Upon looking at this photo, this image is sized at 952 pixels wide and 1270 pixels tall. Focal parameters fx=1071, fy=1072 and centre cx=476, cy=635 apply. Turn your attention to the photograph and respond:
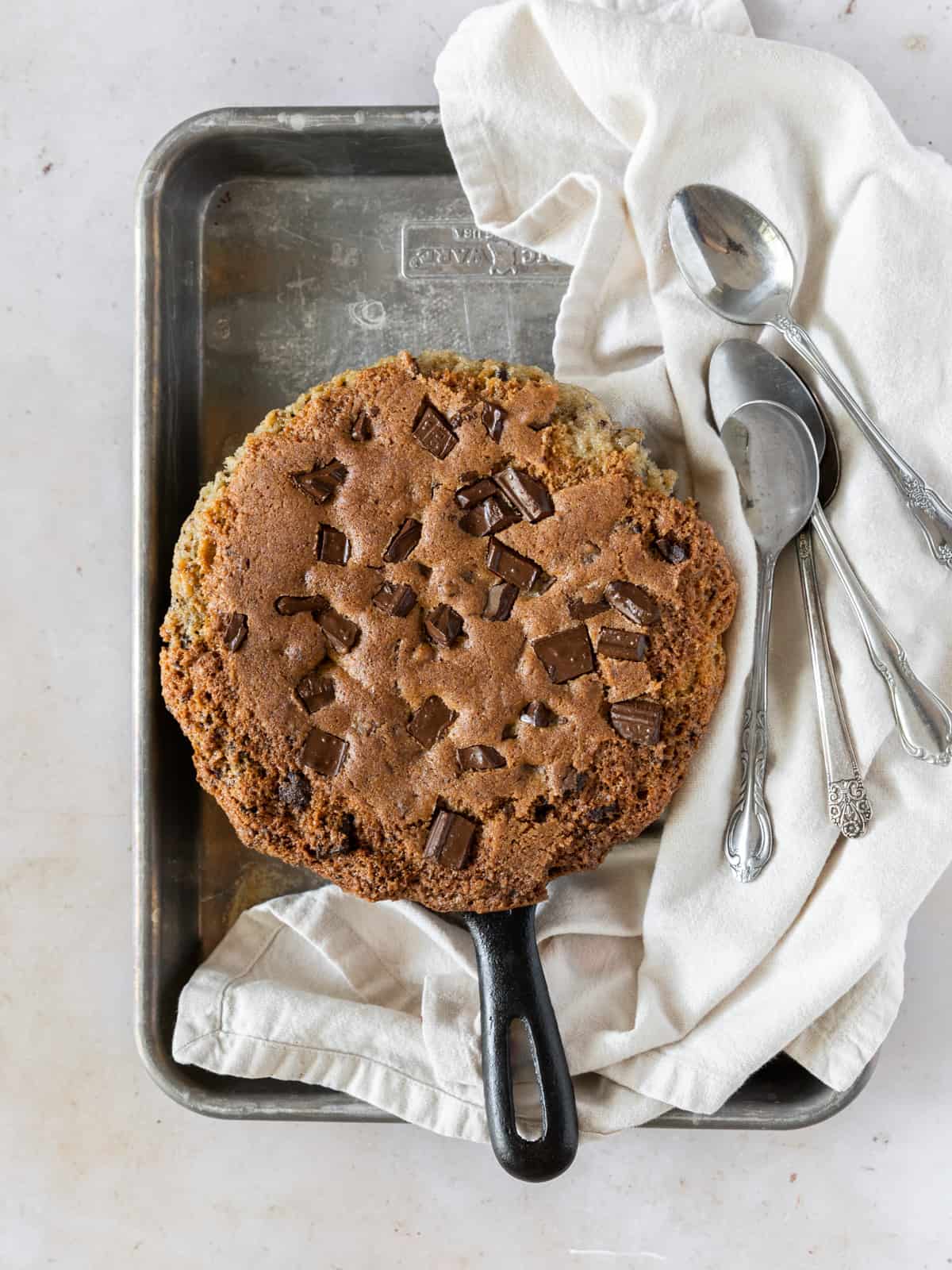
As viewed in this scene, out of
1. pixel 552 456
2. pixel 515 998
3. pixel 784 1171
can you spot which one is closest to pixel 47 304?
pixel 552 456

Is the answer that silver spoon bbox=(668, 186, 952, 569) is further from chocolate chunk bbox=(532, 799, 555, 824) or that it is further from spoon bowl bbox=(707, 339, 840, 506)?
chocolate chunk bbox=(532, 799, 555, 824)

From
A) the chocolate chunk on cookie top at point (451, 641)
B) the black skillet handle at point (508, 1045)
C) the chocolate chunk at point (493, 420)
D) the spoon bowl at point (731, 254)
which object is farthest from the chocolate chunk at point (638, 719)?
the spoon bowl at point (731, 254)

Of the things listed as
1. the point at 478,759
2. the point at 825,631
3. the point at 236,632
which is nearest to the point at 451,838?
the point at 478,759

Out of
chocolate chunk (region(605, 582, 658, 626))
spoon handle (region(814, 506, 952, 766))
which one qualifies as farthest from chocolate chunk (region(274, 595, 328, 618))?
spoon handle (region(814, 506, 952, 766))

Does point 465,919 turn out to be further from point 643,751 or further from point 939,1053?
point 939,1053

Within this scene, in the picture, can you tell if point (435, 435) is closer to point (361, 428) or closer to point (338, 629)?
point (361, 428)
